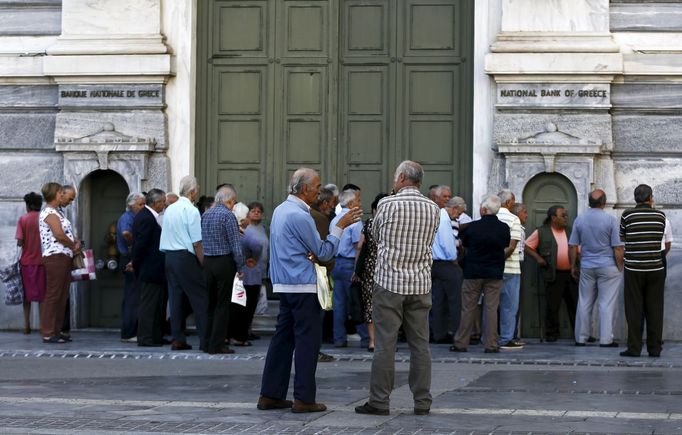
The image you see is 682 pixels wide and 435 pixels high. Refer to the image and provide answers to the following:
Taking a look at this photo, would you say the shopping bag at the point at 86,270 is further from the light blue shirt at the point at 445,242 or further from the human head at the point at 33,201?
the light blue shirt at the point at 445,242

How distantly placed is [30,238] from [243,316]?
2.75 metres

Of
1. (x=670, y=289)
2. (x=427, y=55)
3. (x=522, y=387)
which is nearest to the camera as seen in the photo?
(x=522, y=387)

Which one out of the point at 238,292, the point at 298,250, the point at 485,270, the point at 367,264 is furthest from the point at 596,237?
the point at 298,250

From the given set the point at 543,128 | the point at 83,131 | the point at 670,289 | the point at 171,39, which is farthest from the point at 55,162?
the point at 670,289

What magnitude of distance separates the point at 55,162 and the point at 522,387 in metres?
8.31

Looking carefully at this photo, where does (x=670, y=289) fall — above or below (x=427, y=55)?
below

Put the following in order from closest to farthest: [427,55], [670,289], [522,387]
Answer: [522,387] → [670,289] → [427,55]

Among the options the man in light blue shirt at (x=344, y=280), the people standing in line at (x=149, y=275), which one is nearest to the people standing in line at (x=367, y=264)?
the man in light blue shirt at (x=344, y=280)

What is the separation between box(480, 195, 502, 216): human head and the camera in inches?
652

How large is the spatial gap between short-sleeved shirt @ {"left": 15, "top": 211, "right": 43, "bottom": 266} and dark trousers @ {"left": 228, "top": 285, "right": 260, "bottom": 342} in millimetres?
2459

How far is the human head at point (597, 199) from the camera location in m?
17.1

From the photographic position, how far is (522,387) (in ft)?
42.5

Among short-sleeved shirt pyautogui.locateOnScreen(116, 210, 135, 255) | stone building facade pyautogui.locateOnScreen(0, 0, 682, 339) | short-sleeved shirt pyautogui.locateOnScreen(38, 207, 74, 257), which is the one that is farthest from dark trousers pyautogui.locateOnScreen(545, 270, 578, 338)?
short-sleeved shirt pyautogui.locateOnScreen(38, 207, 74, 257)

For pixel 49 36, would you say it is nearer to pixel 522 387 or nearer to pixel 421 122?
pixel 421 122
